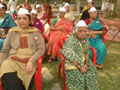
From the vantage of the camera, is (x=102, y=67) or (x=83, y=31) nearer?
(x=83, y=31)

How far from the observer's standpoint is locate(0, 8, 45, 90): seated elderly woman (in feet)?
6.85

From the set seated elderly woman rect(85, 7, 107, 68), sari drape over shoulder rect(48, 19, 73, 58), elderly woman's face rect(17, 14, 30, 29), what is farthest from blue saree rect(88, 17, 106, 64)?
elderly woman's face rect(17, 14, 30, 29)

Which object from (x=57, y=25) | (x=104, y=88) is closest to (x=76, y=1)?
(x=57, y=25)

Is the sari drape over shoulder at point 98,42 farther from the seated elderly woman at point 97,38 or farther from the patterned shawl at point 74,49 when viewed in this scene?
the patterned shawl at point 74,49

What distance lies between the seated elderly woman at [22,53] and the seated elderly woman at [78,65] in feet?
1.57

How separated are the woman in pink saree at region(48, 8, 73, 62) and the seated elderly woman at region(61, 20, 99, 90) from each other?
148cm

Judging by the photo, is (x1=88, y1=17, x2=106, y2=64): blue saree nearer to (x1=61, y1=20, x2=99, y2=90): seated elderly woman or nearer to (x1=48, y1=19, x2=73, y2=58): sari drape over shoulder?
(x1=48, y1=19, x2=73, y2=58): sari drape over shoulder

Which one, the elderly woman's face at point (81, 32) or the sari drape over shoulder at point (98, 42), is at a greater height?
the elderly woman's face at point (81, 32)

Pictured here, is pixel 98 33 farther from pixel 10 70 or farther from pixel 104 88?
pixel 10 70

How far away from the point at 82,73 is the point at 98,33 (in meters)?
1.65

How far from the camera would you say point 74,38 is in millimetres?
→ 2484

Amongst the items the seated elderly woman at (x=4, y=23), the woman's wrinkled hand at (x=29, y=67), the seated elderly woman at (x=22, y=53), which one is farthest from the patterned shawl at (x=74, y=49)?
the seated elderly woman at (x=4, y=23)

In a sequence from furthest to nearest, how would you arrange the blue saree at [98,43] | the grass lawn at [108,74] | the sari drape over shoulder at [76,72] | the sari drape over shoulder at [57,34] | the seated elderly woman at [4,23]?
the sari drape over shoulder at [57,34]
the blue saree at [98,43]
the seated elderly woman at [4,23]
the grass lawn at [108,74]
the sari drape over shoulder at [76,72]

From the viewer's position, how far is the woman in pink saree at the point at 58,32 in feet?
13.2
